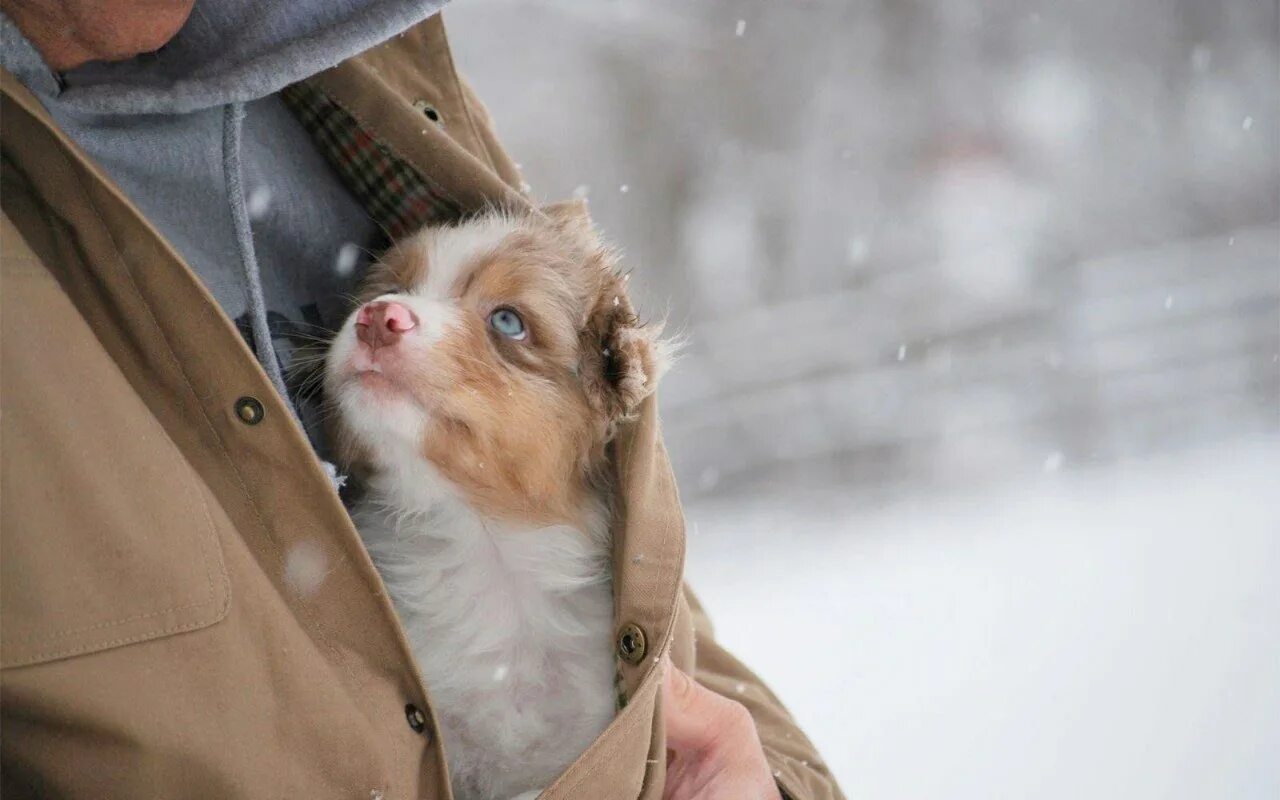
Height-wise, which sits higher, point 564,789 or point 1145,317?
point 1145,317

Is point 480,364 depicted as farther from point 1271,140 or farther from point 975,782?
point 1271,140

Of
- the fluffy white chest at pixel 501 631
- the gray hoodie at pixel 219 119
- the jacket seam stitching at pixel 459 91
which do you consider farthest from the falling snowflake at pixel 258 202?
the fluffy white chest at pixel 501 631

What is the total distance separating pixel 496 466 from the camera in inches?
98.9

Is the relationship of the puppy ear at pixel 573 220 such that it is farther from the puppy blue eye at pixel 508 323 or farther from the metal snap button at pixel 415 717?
the metal snap button at pixel 415 717

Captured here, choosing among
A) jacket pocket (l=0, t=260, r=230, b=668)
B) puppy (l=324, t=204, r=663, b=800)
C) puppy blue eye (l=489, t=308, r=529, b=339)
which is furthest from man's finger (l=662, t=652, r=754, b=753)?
jacket pocket (l=0, t=260, r=230, b=668)

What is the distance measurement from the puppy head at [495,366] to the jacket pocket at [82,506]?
696 millimetres

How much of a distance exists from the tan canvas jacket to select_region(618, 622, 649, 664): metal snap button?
0.11 feet

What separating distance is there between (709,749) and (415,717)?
88 cm

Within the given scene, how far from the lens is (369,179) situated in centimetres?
276

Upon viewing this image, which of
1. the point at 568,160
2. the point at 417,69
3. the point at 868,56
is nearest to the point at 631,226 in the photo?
the point at 568,160

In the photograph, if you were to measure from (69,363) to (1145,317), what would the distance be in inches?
372

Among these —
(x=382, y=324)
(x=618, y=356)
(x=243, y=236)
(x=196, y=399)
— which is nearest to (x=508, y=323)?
(x=618, y=356)

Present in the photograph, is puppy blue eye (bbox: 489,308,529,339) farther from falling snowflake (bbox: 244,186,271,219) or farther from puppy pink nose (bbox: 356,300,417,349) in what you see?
falling snowflake (bbox: 244,186,271,219)

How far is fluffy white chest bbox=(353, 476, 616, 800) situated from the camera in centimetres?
247
